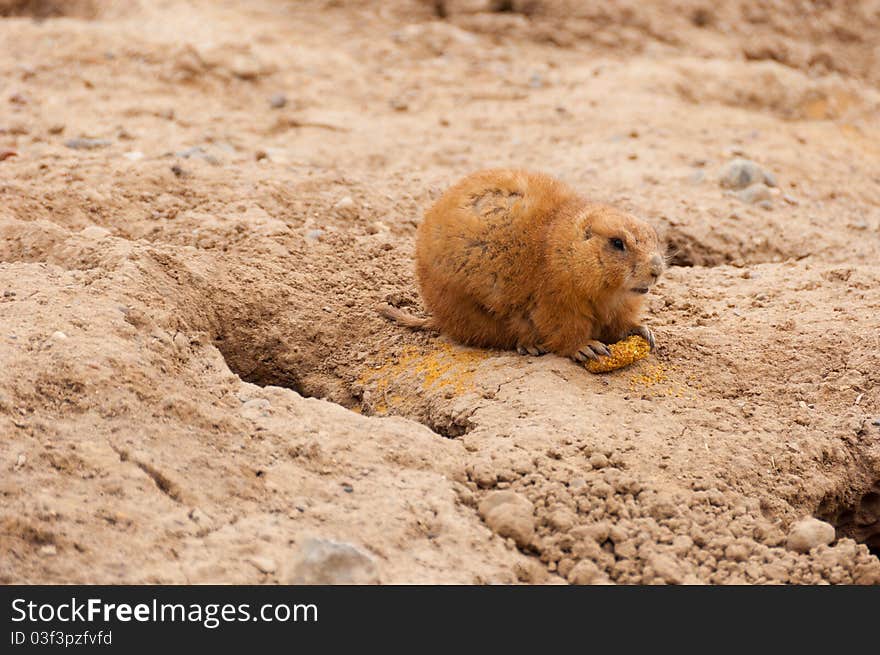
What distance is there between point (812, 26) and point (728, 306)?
6.00m

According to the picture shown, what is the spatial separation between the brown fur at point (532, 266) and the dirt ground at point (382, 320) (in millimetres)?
176

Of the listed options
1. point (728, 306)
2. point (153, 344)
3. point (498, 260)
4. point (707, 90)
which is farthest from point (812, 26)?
point (153, 344)

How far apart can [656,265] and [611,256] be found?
196 millimetres

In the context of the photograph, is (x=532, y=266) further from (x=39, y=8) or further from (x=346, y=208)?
(x=39, y=8)

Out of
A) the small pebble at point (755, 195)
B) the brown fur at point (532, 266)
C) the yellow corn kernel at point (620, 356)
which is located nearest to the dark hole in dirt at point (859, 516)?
the yellow corn kernel at point (620, 356)

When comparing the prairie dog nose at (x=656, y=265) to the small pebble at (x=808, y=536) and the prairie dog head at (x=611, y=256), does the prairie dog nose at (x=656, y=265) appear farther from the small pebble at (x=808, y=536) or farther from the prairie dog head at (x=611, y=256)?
the small pebble at (x=808, y=536)

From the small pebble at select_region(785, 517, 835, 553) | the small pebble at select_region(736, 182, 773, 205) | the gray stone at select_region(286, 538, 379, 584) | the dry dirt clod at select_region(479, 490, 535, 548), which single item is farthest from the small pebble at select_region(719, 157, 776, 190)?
the gray stone at select_region(286, 538, 379, 584)

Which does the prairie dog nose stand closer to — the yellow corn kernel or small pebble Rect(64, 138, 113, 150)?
the yellow corn kernel

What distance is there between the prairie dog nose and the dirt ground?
43cm

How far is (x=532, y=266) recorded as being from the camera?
16.2 ft

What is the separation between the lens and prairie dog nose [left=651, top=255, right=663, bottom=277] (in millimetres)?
4719

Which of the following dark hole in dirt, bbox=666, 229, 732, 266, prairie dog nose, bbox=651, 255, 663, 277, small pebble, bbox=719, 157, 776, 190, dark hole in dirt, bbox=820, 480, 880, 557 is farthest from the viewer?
small pebble, bbox=719, 157, 776, 190

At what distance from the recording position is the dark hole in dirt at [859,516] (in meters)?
4.43
